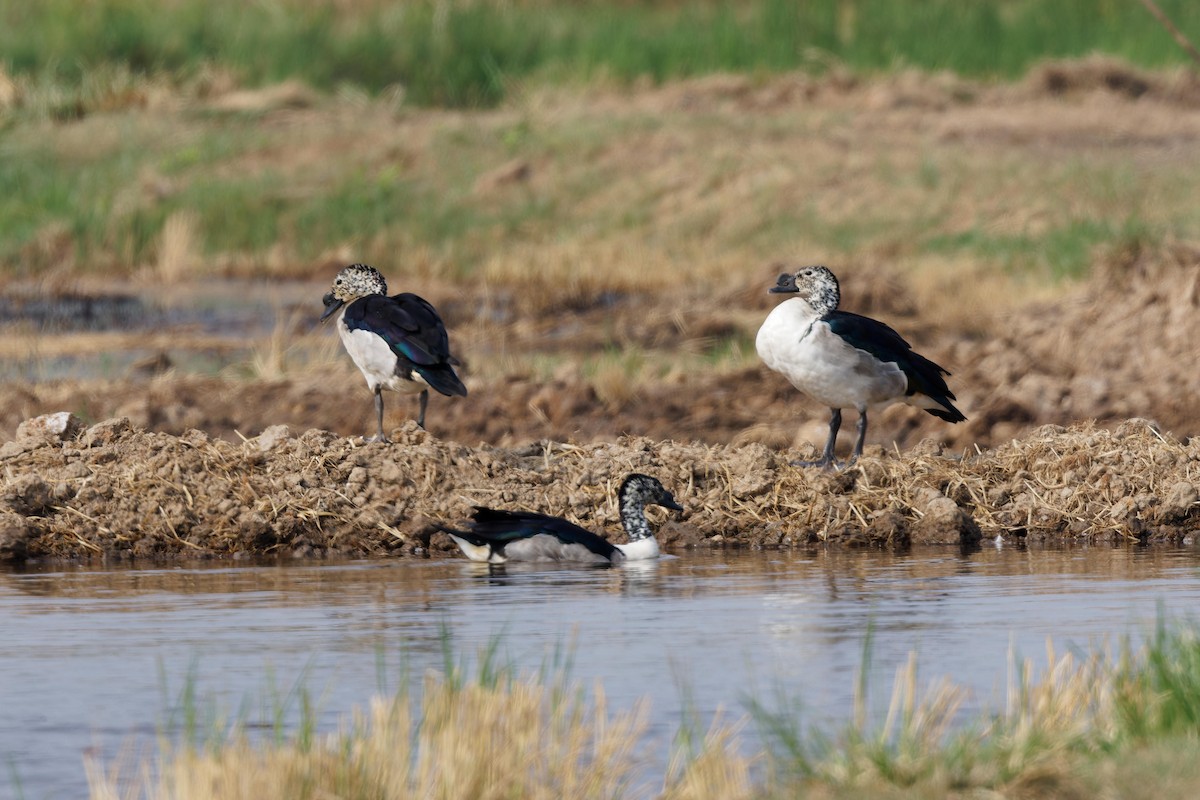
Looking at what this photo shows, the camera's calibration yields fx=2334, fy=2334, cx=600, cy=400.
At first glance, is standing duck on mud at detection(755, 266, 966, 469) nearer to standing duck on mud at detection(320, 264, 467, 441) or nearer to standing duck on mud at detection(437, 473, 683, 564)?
standing duck on mud at detection(437, 473, 683, 564)

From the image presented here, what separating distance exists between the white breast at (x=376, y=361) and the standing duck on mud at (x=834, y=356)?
2374mm

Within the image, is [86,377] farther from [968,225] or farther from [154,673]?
[154,673]

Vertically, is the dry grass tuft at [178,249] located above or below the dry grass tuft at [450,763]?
above

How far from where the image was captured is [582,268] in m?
27.6

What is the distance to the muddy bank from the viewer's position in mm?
14195

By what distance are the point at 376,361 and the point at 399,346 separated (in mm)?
281

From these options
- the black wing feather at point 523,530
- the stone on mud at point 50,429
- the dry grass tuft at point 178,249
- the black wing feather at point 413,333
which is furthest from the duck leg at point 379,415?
the dry grass tuft at point 178,249

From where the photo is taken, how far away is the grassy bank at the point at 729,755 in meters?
6.68

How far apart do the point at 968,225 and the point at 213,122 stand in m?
13.0

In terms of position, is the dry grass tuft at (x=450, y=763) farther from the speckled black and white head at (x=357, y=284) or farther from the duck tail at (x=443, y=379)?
the speckled black and white head at (x=357, y=284)

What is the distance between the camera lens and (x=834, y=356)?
1473cm

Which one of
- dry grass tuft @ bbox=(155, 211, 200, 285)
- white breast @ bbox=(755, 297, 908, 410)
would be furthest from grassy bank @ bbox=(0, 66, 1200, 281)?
white breast @ bbox=(755, 297, 908, 410)

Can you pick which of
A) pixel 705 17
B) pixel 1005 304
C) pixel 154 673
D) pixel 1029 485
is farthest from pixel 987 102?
pixel 154 673

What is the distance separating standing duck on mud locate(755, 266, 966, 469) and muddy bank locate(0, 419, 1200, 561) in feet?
1.34
